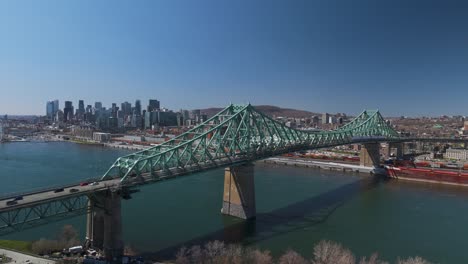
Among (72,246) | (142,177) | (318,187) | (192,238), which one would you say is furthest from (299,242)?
(318,187)

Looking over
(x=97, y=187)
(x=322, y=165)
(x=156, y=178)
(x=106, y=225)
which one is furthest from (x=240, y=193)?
(x=322, y=165)

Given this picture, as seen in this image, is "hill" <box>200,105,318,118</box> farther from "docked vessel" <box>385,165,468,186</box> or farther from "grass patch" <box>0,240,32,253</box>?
"grass patch" <box>0,240,32,253</box>

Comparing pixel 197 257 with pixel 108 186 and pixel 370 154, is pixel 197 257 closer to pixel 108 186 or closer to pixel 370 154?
pixel 108 186

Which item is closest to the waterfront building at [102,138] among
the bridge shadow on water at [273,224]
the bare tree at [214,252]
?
the bridge shadow on water at [273,224]

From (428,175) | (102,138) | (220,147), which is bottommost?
(428,175)

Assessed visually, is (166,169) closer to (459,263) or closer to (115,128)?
(459,263)

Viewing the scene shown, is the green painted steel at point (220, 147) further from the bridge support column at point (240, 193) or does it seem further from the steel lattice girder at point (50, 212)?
the steel lattice girder at point (50, 212)
